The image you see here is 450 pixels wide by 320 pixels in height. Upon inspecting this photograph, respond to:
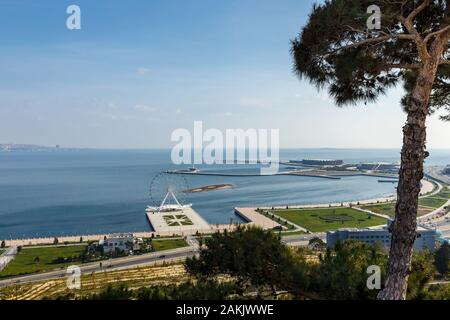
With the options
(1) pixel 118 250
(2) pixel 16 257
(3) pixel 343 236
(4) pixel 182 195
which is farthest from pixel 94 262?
(4) pixel 182 195

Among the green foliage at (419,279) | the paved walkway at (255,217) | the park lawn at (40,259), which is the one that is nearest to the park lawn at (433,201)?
the paved walkway at (255,217)

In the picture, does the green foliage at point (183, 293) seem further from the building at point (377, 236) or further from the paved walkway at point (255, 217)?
the paved walkway at point (255, 217)

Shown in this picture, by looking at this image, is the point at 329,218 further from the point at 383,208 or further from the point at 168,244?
the point at 168,244

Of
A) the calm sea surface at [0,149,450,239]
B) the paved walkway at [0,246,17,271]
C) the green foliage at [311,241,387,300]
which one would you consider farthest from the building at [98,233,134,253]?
the green foliage at [311,241,387,300]

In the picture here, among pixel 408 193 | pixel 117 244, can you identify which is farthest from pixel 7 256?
pixel 408 193

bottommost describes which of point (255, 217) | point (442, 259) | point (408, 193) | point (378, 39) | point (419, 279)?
point (255, 217)
